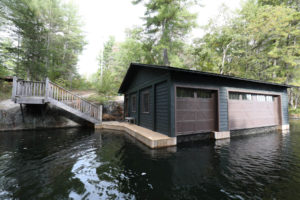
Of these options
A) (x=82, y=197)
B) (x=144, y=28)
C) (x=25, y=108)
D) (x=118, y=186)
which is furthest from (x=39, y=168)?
(x=144, y=28)

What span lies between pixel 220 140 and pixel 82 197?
647cm

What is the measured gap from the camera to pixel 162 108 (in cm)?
621

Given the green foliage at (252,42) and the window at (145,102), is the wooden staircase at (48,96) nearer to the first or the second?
the window at (145,102)

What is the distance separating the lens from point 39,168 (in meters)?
3.46

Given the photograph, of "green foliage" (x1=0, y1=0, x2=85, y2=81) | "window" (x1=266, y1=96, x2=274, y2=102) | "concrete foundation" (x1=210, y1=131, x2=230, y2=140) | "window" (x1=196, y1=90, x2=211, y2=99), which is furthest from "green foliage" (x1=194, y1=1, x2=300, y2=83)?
"green foliage" (x1=0, y1=0, x2=85, y2=81)

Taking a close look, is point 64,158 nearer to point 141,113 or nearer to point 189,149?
point 189,149

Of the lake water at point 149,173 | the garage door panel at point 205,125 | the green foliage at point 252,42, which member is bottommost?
the lake water at point 149,173

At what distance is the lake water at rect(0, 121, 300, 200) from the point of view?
8.08 feet

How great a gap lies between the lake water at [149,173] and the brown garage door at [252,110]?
2755 millimetres

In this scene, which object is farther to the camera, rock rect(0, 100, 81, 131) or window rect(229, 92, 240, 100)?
rock rect(0, 100, 81, 131)

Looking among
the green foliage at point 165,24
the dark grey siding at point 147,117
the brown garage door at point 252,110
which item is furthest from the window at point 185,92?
the green foliage at point 165,24

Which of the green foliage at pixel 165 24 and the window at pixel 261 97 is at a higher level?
the green foliage at pixel 165 24

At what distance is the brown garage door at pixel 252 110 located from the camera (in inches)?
297

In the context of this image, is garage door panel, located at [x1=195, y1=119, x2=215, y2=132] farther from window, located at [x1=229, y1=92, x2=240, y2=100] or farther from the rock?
the rock
